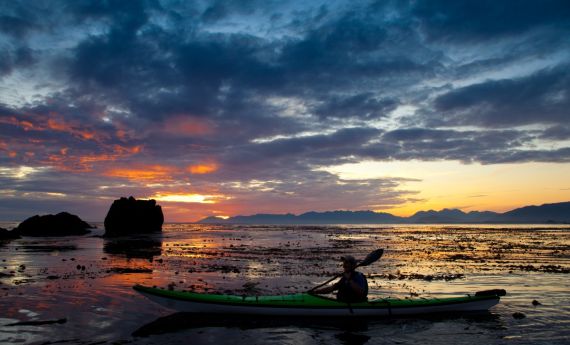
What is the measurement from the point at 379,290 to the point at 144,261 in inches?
666

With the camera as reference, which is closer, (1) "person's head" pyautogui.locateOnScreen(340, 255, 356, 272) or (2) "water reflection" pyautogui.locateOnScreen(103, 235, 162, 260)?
(1) "person's head" pyautogui.locateOnScreen(340, 255, 356, 272)

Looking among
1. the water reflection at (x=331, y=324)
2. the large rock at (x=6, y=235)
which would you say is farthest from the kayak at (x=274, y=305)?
the large rock at (x=6, y=235)

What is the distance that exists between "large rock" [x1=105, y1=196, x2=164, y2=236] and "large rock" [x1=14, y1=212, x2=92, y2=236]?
5.78m

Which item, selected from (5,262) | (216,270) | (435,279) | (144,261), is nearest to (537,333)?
(435,279)

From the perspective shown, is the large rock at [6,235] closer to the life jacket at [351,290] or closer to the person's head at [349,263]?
the life jacket at [351,290]

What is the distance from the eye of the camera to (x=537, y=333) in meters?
11.0

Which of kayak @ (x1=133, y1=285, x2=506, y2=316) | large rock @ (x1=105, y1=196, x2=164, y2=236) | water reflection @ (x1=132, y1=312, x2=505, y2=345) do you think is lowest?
water reflection @ (x1=132, y1=312, x2=505, y2=345)

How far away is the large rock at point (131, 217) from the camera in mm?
76375

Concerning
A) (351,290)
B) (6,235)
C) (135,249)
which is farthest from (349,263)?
(6,235)

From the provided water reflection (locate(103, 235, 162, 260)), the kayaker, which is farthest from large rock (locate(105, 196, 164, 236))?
the kayaker

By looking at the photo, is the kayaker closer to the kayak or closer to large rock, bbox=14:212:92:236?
the kayak

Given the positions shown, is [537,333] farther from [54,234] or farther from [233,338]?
[54,234]

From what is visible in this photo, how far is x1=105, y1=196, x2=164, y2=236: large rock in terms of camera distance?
76.4 meters

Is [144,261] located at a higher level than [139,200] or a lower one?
lower
